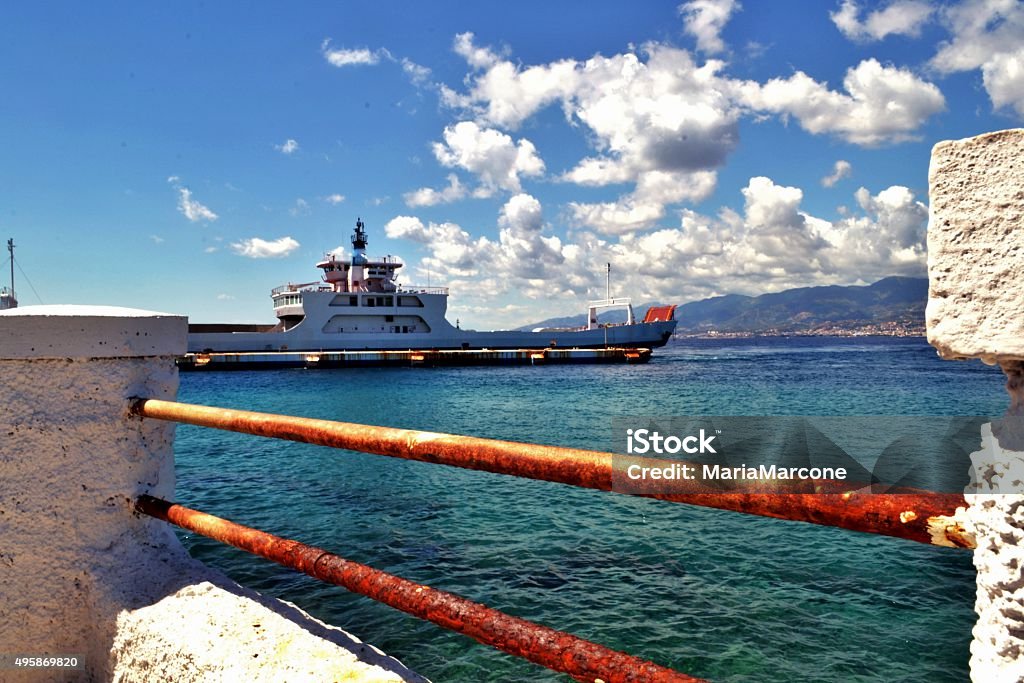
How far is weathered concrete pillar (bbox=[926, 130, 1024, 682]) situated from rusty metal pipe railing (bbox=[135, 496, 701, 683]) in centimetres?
48

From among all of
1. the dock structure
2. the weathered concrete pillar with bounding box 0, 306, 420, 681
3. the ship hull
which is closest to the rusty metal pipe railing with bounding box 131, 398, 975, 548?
the weathered concrete pillar with bounding box 0, 306, 420, 681

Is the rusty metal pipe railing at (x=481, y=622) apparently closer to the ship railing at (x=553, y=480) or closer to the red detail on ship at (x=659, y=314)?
the ship railing at (x=553, y=480)

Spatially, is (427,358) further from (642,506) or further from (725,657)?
(725,657)

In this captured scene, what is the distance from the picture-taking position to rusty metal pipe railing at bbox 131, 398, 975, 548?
0.91m

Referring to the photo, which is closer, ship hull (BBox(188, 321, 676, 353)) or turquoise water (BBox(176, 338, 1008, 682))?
turquoise water (BBox(176, 338, 1008, 682))

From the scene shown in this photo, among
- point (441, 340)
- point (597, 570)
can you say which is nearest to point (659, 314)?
point (441, 340)

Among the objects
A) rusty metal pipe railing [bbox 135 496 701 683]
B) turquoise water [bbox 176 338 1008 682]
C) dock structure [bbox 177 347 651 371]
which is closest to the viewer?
rusty metal pipe railing [bbox 135 496 701 683]

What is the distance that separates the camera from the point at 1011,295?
870 millimetres

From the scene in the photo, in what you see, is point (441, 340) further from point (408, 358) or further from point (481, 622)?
point (481, 622)

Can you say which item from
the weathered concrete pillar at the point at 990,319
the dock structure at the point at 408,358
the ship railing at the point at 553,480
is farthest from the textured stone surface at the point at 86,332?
the dock structure at the point at 408,358

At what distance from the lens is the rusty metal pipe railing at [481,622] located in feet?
3.70

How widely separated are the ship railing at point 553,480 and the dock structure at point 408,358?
47298 mm

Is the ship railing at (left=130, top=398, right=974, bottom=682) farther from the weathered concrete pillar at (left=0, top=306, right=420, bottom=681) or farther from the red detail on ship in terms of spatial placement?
the red detail on ship

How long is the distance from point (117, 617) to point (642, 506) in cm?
937
